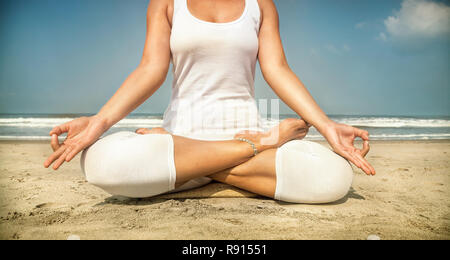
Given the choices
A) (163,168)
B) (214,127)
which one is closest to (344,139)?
(214,127)

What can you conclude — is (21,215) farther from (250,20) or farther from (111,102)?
(250,20)

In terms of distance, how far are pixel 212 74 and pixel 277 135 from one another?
0.55 m

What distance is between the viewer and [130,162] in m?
1.39

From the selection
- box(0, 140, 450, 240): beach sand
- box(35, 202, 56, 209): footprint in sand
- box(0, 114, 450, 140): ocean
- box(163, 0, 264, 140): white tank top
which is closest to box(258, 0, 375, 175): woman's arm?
box(163, 0, 264, 140): white tank top

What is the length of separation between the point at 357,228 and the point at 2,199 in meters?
2.03

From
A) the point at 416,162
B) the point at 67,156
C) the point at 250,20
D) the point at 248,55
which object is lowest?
the point at 416,162

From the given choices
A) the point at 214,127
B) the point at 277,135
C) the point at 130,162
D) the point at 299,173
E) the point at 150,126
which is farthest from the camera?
the point at 150,126

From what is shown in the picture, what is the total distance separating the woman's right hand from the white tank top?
473 millimetres

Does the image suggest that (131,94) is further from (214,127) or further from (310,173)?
(310,173)

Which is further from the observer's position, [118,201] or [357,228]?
[118,201]

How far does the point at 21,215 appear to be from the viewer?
4.94 ft

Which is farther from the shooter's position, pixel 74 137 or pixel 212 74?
pixel 212 74
